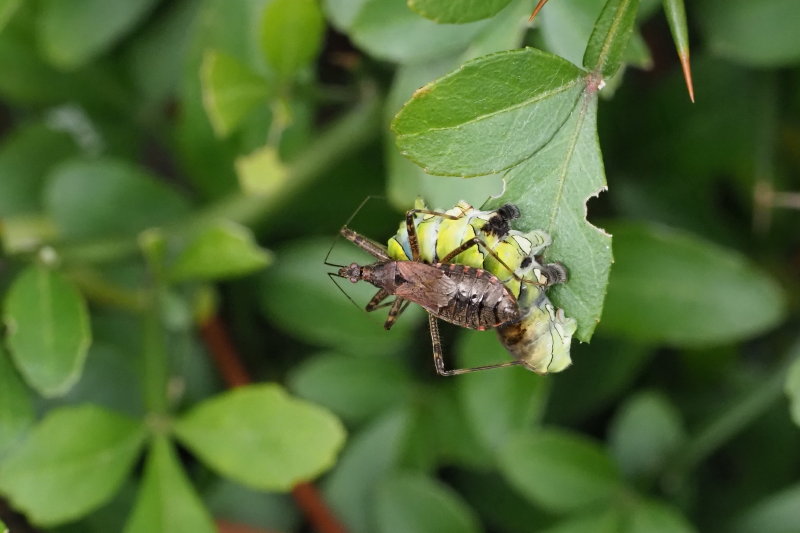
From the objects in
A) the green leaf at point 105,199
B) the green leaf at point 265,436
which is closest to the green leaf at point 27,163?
the green leaf at point 105,199

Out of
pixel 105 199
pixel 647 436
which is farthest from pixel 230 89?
pixel 647 436

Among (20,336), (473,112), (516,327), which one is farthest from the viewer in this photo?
(20,336)

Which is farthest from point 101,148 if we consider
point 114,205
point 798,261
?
point 798,261

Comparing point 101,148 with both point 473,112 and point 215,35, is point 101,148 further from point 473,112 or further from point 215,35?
point 473,112

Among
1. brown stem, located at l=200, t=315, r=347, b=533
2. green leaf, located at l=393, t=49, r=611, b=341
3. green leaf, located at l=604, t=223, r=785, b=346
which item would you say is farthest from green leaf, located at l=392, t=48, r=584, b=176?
brown stem, located at l=200, t=315, r=347, b=533

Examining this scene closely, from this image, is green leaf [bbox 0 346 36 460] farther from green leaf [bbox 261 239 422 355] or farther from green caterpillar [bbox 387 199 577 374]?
green caterpillar [bbox 387 199 577 374]

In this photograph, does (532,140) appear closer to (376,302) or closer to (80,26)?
(376,302)

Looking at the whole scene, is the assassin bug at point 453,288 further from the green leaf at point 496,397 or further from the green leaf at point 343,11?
the green leaf at point 343,11
